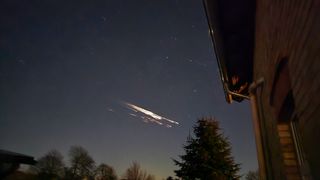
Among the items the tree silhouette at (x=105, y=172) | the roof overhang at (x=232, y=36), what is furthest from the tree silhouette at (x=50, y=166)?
the roof overhang at (x=232, y=36)

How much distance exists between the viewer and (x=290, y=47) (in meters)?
2.01

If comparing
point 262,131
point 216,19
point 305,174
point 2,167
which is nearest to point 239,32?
point 216,19

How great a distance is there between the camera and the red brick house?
5.36 feet

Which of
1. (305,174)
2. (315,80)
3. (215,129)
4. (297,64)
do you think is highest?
(215,129)

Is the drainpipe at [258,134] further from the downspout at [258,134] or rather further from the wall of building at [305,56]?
the wall of building at [305,56]

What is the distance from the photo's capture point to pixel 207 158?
698 inches

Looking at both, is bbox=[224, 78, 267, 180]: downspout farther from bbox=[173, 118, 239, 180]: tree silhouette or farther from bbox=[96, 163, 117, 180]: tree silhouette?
bbox=[96, 163, 117, 180]: tree silhouette

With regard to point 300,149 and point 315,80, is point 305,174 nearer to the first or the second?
point 300,149

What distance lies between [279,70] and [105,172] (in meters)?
39.8

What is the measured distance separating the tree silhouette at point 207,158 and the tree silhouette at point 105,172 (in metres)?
22.6

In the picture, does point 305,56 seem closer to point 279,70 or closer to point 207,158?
point 279,70

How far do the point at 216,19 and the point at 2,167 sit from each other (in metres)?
8.56

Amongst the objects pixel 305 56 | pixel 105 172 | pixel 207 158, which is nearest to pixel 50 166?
pixel 105 172

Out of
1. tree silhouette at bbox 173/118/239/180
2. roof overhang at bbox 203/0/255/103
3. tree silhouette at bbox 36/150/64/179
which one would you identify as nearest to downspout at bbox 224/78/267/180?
roof overhang at bbox 203/0/255/103
